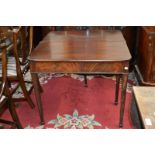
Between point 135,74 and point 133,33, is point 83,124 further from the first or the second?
point 133,33

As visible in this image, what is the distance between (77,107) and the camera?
2.21 meters

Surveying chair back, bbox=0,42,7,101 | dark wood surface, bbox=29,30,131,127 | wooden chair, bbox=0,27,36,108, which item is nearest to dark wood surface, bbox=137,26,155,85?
dark wood surface, bbox=29,30,131,127

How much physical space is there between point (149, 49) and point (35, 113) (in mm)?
1375

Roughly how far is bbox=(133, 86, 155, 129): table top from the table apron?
241mm

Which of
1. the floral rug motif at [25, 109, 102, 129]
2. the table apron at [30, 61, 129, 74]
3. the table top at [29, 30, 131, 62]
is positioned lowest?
the floral rug motif at [25, 109, 102, 129]

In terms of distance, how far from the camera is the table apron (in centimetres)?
151

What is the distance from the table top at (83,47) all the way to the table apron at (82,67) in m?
0.03

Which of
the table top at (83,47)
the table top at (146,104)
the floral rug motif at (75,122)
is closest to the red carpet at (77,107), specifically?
the floral rug motif at (75,122)

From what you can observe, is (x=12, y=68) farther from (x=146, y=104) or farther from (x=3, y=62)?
(x=146, y=104)

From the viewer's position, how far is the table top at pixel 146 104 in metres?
1.32

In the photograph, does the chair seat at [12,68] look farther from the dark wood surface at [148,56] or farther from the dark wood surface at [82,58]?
the dark wood surface at [148,56]

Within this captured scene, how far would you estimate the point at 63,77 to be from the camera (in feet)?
9.40

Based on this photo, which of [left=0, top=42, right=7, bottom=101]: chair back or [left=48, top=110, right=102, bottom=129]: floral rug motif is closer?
[left=0, top=42, right=7, bottom=101]: chair back

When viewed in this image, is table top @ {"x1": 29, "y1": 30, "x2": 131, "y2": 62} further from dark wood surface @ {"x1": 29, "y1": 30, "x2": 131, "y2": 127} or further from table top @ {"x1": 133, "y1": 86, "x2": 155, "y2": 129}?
table top @ {"x1": 133, "y1": 86, "x2": 155, "y2": 129}
